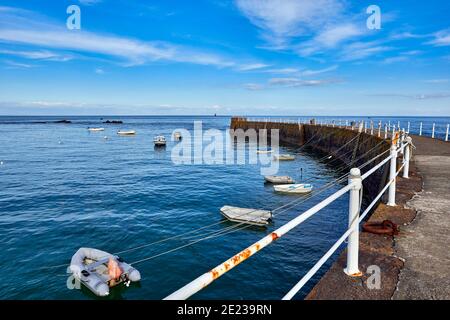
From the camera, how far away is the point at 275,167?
3512cm

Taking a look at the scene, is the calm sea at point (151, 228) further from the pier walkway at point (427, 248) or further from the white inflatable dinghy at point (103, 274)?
the pier walkway at point (427, 248)

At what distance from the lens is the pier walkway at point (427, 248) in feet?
13.2

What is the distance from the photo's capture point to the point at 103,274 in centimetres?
1098

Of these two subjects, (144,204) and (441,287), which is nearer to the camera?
(441,287)

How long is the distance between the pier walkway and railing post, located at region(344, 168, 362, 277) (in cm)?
59

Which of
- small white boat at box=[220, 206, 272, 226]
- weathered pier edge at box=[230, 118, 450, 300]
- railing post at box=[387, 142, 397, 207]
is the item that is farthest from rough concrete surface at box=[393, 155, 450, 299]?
small white boat at box=[220, 206, 272, 226]

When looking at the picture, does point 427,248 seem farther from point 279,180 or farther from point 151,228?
point 279,180

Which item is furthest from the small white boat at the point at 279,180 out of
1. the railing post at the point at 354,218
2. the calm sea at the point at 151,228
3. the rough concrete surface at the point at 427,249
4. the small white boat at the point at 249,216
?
the railing post at the point at 354,218

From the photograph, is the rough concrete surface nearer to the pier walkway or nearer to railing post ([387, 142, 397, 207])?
the pier walkway

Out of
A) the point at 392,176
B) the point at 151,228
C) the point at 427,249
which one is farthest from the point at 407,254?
the point at 151,228

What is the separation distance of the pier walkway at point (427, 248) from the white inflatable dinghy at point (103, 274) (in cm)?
893
